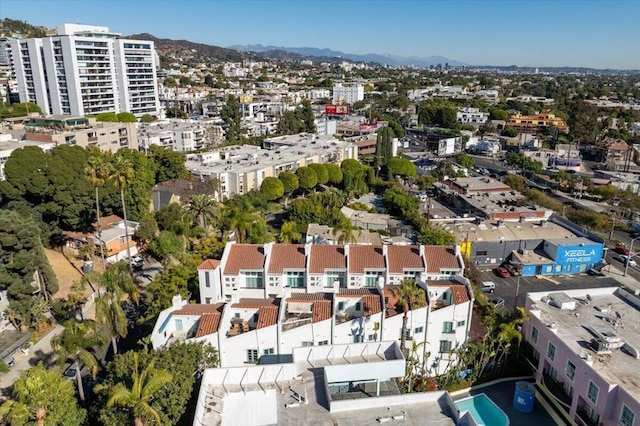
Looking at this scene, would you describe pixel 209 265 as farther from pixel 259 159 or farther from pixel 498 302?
pixel 259 159

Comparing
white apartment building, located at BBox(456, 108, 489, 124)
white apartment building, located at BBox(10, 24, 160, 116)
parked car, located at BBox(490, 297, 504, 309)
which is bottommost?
parked car, located at BBox(490, 297, 504, 309)

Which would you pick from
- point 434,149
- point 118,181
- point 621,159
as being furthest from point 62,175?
point 621,159

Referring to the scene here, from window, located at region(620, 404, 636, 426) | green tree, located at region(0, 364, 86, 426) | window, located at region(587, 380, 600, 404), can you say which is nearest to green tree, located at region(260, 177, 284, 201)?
green tree, located at region(0, 364, 86, 426)

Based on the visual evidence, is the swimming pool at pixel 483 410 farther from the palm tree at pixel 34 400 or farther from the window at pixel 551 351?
the palm tree at pixel 34 400

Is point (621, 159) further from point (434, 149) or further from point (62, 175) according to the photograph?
point (62, 175)

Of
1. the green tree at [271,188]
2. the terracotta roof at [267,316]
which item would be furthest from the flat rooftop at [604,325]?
the green tree at [271,188]

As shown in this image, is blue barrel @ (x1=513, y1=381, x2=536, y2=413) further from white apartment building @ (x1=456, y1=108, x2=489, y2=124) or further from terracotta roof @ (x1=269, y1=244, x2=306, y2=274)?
white apartment building @ (x1=456, y1=108, x2=489, y2=124)
